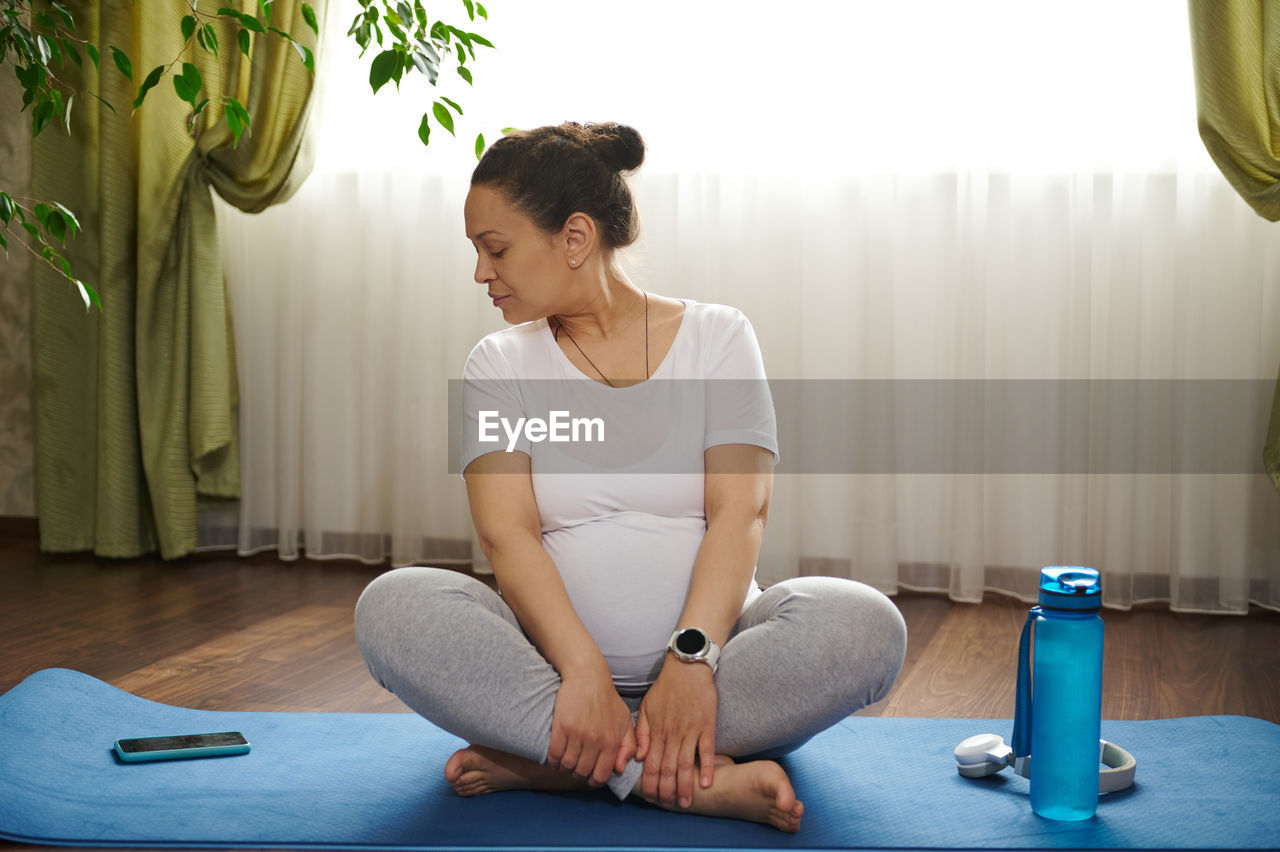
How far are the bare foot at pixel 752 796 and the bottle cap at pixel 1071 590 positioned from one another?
1.08ft

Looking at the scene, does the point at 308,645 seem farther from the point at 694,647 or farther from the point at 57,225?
the point at 694,647

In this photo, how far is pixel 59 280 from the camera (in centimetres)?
285

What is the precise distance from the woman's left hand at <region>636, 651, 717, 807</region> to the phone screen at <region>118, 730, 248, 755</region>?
58 cm

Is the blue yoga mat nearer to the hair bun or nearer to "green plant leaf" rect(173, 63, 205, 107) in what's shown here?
the hair bun

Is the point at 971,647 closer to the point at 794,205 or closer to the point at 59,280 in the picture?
the point at 794,205

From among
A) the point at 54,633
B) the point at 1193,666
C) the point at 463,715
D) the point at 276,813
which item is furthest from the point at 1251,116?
the point at 54,633

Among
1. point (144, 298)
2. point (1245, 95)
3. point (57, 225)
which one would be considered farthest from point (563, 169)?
point (144, 298)

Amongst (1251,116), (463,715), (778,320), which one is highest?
(1251,116)

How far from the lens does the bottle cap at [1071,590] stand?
114 cm

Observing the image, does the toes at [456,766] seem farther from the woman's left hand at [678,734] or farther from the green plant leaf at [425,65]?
the green plant leaf at [425,65]

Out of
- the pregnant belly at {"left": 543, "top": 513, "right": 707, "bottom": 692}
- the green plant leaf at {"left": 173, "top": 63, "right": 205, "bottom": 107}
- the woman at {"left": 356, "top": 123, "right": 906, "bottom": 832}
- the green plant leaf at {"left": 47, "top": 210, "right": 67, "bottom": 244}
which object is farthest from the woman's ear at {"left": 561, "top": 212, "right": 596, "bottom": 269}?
the green plant leaf at {"left": 47, "top": 210, "right": 67, "bottom": 244}

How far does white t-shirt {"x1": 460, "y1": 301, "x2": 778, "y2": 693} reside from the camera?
1.35 m

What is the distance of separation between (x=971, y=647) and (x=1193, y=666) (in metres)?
0.37

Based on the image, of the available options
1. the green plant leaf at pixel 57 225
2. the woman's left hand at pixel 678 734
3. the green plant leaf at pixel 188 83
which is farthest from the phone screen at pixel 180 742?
the green plant leaf at pixel 188 83
